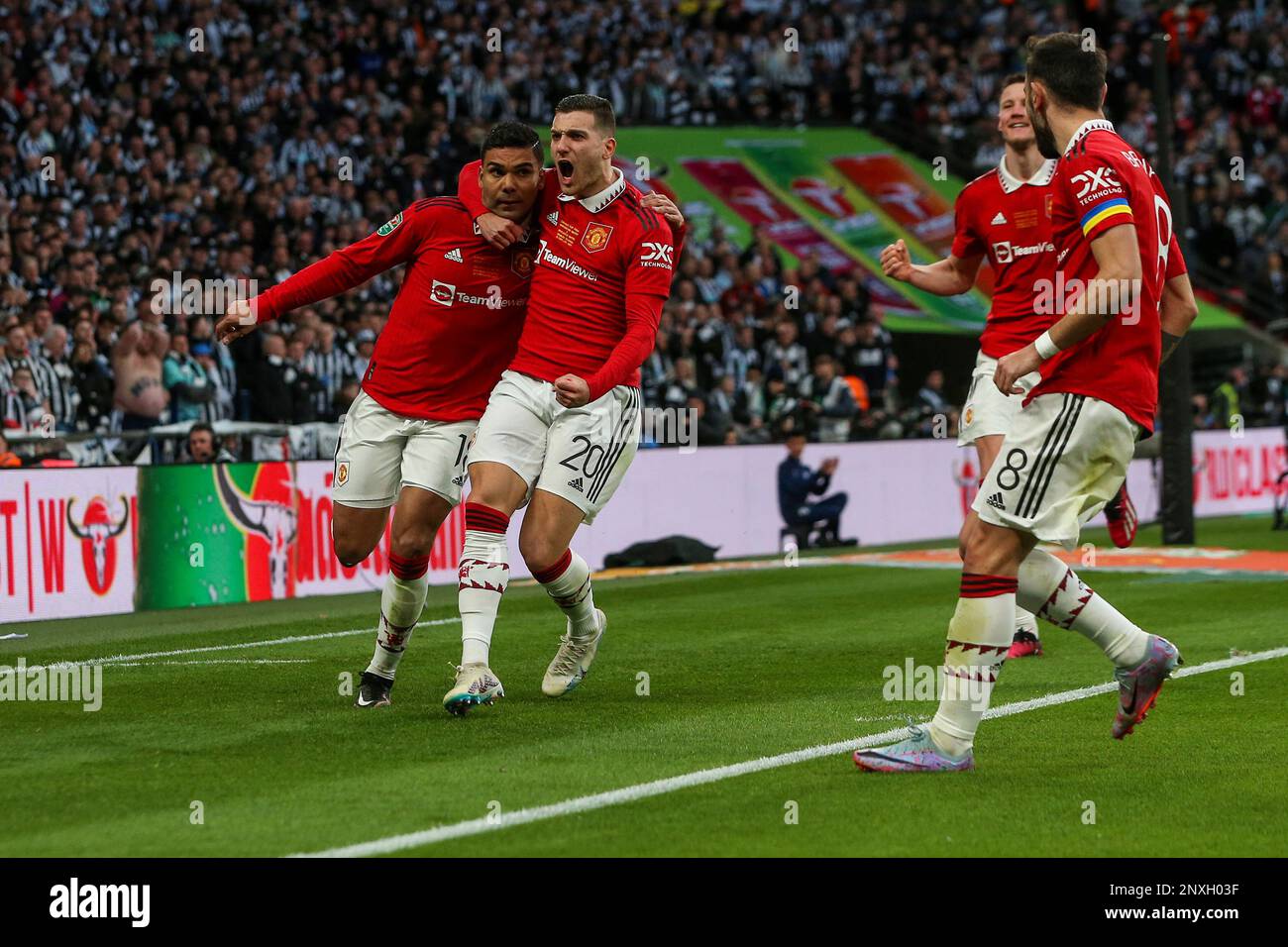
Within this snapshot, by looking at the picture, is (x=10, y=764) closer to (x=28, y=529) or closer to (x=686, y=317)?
(x=28, y=529)

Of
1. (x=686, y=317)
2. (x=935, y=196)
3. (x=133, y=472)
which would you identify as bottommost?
(x=133, y=472)

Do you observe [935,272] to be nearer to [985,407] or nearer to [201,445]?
[985,407]

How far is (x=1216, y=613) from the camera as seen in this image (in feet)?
40.0

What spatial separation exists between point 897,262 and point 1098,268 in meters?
1.60

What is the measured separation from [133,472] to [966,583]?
9.18 m

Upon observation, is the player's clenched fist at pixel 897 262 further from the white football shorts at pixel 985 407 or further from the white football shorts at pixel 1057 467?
the white football shorts at pixel 985 407

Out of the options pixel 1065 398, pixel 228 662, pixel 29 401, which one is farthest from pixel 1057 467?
pixel 29 401

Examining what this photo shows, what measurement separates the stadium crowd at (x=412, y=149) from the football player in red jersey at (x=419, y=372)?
8244mm

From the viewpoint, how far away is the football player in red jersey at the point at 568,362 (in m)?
7.92

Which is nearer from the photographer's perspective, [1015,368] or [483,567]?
[1015,368]

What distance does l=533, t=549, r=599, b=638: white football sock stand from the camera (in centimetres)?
829

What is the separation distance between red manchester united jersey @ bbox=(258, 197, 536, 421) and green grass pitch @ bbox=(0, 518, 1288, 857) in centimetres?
138

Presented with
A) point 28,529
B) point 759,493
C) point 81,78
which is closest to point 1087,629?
point 28,529

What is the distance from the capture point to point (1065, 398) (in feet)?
21.1
